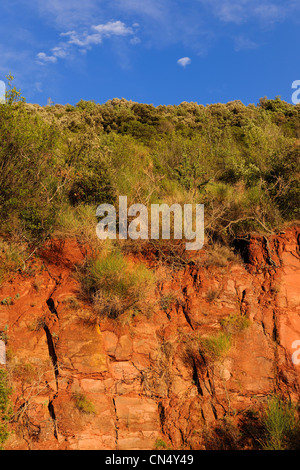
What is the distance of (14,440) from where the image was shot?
Answer: 6.04 metres

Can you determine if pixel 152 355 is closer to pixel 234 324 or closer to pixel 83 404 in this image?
pixel 83 404

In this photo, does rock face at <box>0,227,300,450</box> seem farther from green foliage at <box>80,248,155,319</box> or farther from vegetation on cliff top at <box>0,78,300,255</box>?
vegetation on cliff top at <box>0,78,300,255</box>

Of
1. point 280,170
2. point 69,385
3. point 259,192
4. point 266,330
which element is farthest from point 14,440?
point 280,170

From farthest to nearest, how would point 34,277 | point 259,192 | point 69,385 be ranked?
point 259,192 < point 34,277 < point 69,385

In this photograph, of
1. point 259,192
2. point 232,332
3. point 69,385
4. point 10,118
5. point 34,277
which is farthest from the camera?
point 259,192

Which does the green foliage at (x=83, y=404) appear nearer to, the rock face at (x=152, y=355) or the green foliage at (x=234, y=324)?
the rock face at (x=152, y=355)

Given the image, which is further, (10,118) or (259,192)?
(259,192)

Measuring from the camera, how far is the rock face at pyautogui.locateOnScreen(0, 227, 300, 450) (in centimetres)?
635

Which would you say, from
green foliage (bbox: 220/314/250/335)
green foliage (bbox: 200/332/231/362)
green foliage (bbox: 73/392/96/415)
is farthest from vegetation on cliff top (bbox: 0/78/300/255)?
green foliage (bbox: 73/392/96/415)

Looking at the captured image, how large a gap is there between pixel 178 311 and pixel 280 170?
5.48 metres

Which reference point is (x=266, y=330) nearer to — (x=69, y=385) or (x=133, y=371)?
(x=133, y=371)

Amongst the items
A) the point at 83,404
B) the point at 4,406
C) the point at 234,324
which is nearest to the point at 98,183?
the point at 234,324

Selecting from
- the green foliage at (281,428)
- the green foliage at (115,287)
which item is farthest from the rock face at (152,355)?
the green foliage at (281,428)

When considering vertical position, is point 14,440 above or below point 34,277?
below
